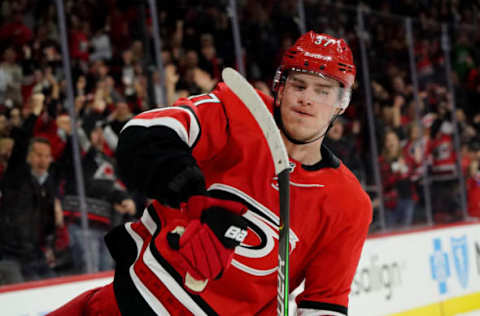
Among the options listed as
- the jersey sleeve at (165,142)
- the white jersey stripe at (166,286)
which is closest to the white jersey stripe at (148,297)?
the white jersey stripe at (166,286)

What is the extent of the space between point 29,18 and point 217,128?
8.65ft

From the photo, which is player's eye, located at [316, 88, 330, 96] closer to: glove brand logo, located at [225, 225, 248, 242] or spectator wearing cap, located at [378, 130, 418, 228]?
glove brand logo, located at [225, 225, 248, 242]

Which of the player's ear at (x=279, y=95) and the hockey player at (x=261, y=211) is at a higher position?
the player's ear at (x=279, y=95)

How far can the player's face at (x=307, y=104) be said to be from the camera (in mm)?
1525

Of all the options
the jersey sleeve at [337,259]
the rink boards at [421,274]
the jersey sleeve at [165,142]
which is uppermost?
the jersey sleeve at [165,142]

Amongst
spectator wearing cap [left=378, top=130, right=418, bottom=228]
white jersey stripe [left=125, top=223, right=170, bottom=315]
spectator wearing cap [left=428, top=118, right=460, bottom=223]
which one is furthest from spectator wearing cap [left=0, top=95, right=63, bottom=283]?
spectator wearing cap [left=428, top=118, right=460, bottom=223]

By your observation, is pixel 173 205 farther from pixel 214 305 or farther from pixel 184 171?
pixel 214 305

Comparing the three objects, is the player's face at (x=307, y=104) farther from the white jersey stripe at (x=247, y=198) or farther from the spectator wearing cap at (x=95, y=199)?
the spectator wearing cap at (x=95, y=199)

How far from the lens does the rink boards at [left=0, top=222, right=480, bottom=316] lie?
11.3ft

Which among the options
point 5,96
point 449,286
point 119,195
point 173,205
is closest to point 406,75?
point 449,286

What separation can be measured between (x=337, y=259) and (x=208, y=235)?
0.56m

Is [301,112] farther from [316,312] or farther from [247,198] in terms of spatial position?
[316,312]

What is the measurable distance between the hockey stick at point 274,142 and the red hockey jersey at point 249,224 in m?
0.08

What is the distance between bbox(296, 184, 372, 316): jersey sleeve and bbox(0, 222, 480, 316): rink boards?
1318 mm
